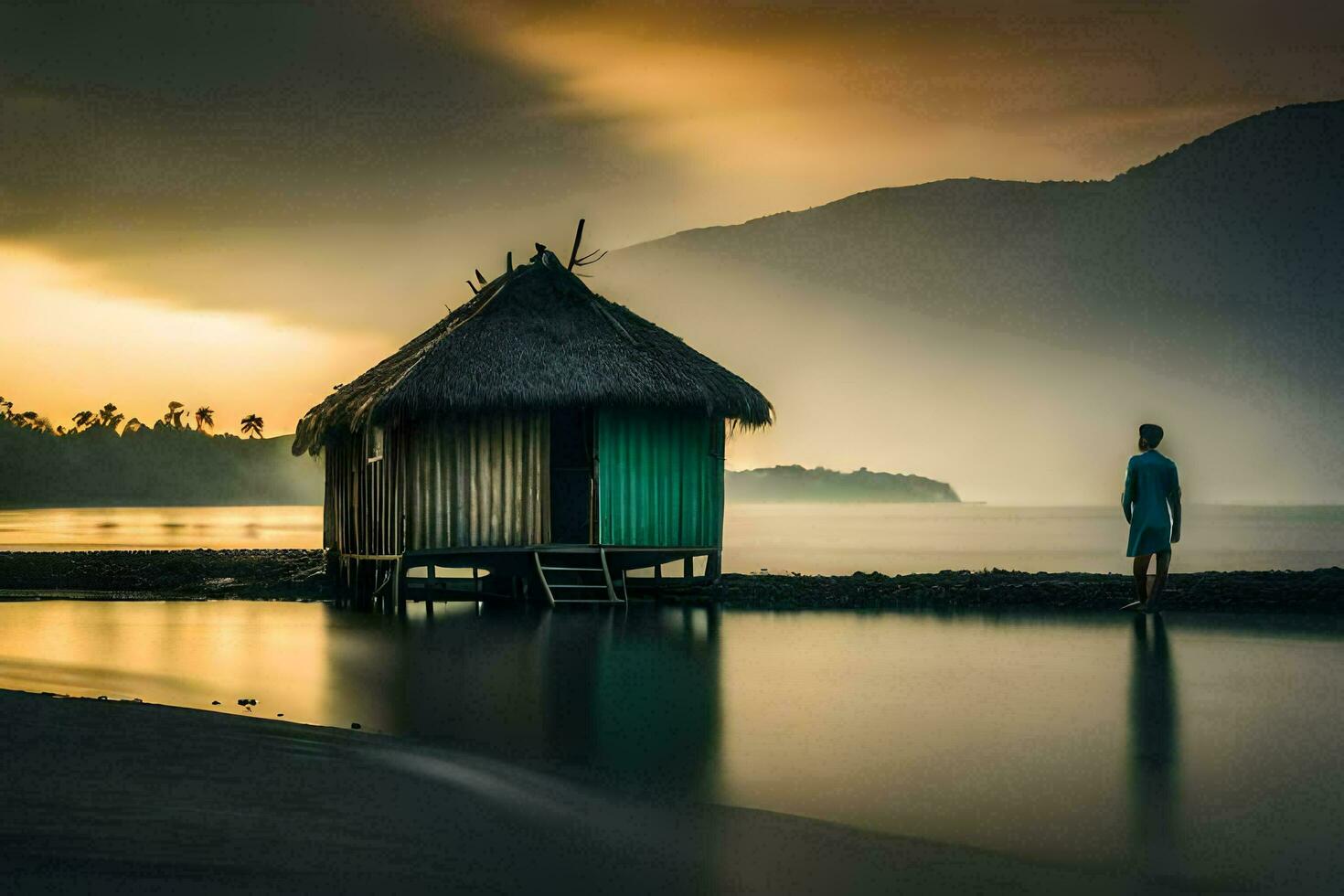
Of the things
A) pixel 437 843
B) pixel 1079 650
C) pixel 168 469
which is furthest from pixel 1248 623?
pixel 168 469

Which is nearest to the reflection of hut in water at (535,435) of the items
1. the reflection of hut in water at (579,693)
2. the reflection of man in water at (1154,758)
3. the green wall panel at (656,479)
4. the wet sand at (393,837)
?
the green wall panel at (656,479)

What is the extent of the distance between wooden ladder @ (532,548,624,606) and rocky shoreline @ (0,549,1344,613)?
1.28m

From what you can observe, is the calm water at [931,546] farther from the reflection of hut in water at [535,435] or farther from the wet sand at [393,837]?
the wet sand at [393,837]

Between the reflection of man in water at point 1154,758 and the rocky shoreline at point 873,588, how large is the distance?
17.6 feet

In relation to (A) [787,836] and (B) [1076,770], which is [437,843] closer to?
(A) [787,836]

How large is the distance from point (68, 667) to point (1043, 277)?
195 m

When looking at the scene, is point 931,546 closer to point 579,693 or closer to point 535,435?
point 535,435

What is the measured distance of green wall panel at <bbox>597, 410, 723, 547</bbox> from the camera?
20641mm

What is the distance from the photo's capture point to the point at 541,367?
20172 mm

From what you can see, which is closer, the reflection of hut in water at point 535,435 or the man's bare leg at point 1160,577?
the man's bare leg at point 1160,577

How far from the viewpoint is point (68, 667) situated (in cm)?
1358

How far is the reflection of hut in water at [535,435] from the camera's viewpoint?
2003 cm

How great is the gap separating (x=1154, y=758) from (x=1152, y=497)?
8.50m

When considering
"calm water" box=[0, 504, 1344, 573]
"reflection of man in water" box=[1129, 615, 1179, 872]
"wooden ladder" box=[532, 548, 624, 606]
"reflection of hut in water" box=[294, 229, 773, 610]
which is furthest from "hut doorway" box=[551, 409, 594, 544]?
"calm water" box=[0, 504, 1344, 573]
